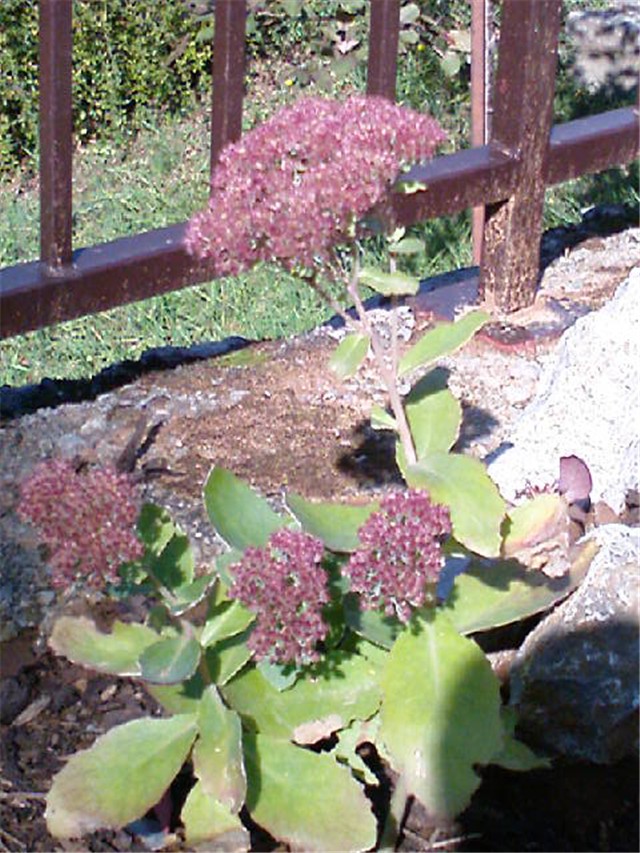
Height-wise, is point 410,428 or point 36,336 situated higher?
point 410,428

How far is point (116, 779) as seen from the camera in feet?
5.27

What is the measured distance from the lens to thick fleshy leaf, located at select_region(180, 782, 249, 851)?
1637 mm

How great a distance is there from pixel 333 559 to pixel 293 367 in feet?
3.84

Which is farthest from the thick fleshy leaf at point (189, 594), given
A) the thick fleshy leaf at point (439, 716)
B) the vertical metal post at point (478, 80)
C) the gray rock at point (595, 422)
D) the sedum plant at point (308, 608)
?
the vertical metal post at point (478, 80)

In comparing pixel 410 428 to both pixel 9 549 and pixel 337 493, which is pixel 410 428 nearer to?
pixel 337 493

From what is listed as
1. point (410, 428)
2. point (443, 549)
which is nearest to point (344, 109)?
point (410, 428)

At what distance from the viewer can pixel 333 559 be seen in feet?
5.63

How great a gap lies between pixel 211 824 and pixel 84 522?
398mm

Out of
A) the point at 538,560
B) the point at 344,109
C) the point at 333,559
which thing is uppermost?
the point at 344,109

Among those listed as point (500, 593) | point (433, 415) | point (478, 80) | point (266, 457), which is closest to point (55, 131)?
point (266, 457)

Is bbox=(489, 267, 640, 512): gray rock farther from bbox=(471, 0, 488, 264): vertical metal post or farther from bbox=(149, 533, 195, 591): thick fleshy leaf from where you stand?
bbox=(471, 0, 488, 264): vertical metal post

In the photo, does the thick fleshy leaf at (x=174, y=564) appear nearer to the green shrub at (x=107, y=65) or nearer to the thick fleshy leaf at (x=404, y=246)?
the thick fleshy leaf at (x=404, y=246)

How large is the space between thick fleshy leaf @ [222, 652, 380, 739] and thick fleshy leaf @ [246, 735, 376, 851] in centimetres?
3

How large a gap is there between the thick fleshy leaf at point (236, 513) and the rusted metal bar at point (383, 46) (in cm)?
122
